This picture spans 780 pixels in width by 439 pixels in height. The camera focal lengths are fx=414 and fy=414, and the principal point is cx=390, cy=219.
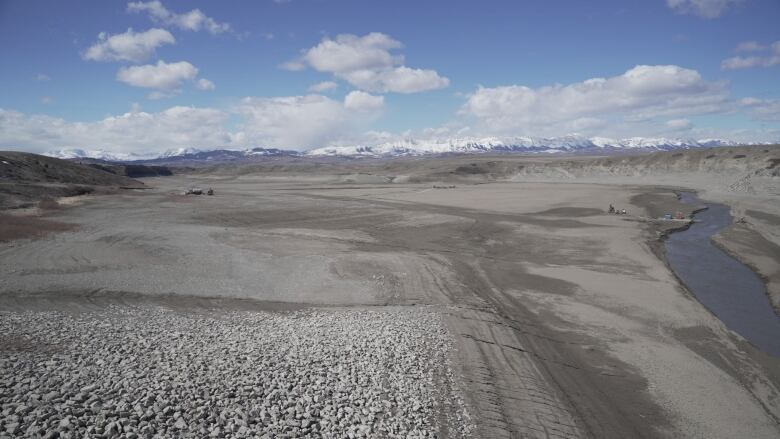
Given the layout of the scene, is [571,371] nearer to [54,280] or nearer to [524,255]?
[524,255]

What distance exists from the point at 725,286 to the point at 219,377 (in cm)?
2687

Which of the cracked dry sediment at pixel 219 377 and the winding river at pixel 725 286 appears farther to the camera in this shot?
the winding river at pixel 725 286

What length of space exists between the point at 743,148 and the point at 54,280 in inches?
4289

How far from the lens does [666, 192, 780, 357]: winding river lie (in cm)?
1777

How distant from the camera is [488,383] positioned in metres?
12.1

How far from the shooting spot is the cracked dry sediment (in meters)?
8.64

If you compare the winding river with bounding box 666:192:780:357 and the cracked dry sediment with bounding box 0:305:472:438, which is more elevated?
the cracked dry sediment with bounding box 0:305:472:438

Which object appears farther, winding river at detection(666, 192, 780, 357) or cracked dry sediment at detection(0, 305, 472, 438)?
winding river at detection(666, 192, 780, 357)

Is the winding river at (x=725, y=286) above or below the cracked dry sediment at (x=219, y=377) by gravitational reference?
below

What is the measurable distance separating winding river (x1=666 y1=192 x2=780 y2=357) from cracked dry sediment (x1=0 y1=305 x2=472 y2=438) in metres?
13.7

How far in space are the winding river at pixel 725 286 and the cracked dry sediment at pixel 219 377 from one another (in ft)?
45.1

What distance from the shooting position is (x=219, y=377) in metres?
10.7

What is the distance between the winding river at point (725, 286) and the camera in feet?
58.3

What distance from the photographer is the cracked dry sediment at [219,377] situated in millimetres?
8641
